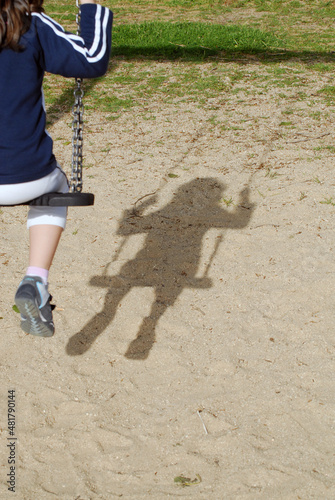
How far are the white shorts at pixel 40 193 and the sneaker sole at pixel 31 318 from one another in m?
0.34

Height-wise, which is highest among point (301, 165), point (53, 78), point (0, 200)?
point (0, 200)

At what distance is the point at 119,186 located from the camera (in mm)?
5152

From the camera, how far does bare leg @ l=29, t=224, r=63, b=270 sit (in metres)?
2.41

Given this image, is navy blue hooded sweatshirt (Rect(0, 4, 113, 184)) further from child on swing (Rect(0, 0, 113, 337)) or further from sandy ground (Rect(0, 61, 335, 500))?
sandy ground (Rect(0, 61, 335, 500))

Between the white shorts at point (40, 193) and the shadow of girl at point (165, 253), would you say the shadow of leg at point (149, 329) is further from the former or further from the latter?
the white shorts at point (40, 193)

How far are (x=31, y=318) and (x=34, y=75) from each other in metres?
0.90

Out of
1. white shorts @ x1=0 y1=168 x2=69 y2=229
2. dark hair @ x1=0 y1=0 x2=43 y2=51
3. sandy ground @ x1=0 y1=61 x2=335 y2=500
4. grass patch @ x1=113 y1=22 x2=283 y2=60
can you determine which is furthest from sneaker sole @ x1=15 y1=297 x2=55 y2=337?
grass patch @ x1=113 y1=22 x2=283 y2=60

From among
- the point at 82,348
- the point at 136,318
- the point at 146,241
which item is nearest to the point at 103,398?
the point at 82,348

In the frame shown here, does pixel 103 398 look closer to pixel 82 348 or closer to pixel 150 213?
pixel 82 348

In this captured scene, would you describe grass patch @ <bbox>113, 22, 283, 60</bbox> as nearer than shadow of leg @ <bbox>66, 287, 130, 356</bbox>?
No

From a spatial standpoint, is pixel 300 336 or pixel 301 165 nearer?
pixel 300 336

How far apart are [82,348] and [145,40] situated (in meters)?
7.14

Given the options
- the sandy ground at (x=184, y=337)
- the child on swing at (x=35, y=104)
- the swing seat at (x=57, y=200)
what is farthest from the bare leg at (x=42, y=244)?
the sandy ground at (x=184, y=337)

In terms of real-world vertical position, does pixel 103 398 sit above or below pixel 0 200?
below
